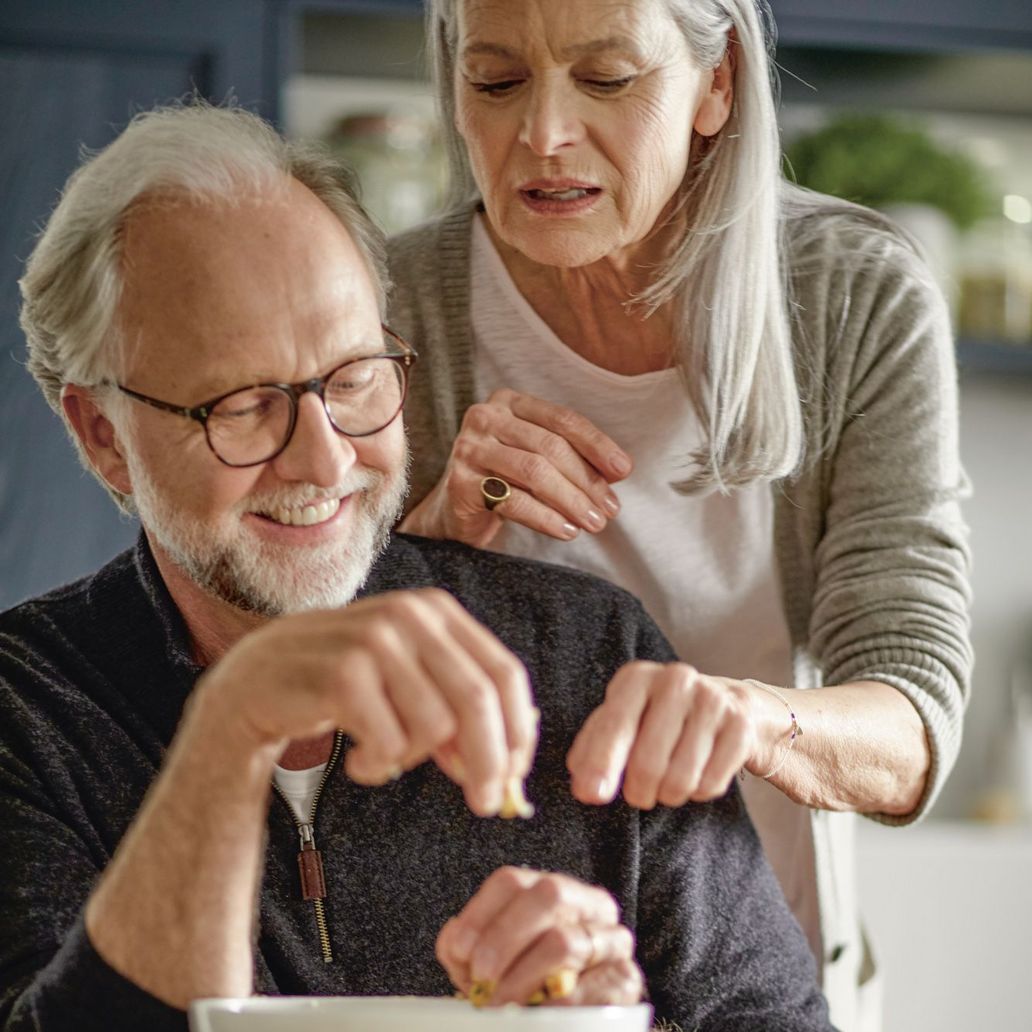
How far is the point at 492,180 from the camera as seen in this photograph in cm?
143

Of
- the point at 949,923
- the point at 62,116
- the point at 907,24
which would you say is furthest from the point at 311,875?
the point at 907,24

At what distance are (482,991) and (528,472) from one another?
0.63 meters

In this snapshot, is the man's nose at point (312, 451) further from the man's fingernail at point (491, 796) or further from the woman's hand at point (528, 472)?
the man's fingernail at point (491, 796)

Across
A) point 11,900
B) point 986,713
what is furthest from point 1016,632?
point 11,900

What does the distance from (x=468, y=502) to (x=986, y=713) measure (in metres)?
2.33

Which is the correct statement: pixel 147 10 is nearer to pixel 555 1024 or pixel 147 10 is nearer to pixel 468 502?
pixel 468 502

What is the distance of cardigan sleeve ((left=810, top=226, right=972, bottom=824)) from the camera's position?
146 centimetres

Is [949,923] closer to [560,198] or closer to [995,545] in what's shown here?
[995,545]

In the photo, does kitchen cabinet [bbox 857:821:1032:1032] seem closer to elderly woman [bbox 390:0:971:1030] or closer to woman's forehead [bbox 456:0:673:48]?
elderly woman [bbox 390:0:971:1030]

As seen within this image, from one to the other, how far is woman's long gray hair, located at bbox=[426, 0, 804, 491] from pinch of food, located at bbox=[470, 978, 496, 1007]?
2.30 ft

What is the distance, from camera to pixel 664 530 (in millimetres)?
1584

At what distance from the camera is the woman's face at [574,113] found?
1349 mm

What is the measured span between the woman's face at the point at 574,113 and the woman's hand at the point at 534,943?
25.3 inches

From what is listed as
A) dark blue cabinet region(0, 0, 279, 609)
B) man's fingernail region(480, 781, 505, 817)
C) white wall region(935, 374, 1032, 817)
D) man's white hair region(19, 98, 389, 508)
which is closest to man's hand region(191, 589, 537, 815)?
man's fingernail region(480, 781, 505, 817)
